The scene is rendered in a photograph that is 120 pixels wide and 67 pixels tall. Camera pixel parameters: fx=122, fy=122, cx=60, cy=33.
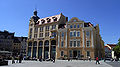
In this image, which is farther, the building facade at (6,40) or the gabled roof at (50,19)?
the building facade at (6,40)

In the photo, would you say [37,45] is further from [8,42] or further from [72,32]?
[8,42]

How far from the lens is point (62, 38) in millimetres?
48156

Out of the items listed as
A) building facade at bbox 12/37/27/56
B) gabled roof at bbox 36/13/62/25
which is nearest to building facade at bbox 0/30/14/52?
building facade at bbox 12/37/27/56

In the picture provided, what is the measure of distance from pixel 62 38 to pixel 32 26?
18.1 m

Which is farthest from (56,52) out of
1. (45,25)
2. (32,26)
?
(32,26)

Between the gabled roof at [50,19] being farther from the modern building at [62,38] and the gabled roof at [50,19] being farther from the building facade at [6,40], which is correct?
the building facade at [6,40]

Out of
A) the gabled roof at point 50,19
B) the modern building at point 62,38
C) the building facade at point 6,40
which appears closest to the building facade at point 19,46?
the building facade at point 6,40

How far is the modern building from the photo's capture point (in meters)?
43.9

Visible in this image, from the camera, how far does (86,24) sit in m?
46.8

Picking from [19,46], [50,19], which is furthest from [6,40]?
[50,19]

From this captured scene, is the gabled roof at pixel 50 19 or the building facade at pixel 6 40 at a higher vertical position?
the gabled roof at pixel 50 19

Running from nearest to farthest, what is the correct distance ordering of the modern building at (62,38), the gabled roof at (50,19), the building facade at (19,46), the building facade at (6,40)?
the modern building at (62,38) → the gabled roof at (50,19) → the building facade at (6,40) → the building facade at (19,46)

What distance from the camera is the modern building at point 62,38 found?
43.9 metres

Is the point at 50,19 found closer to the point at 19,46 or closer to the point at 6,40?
the point at 19,46
